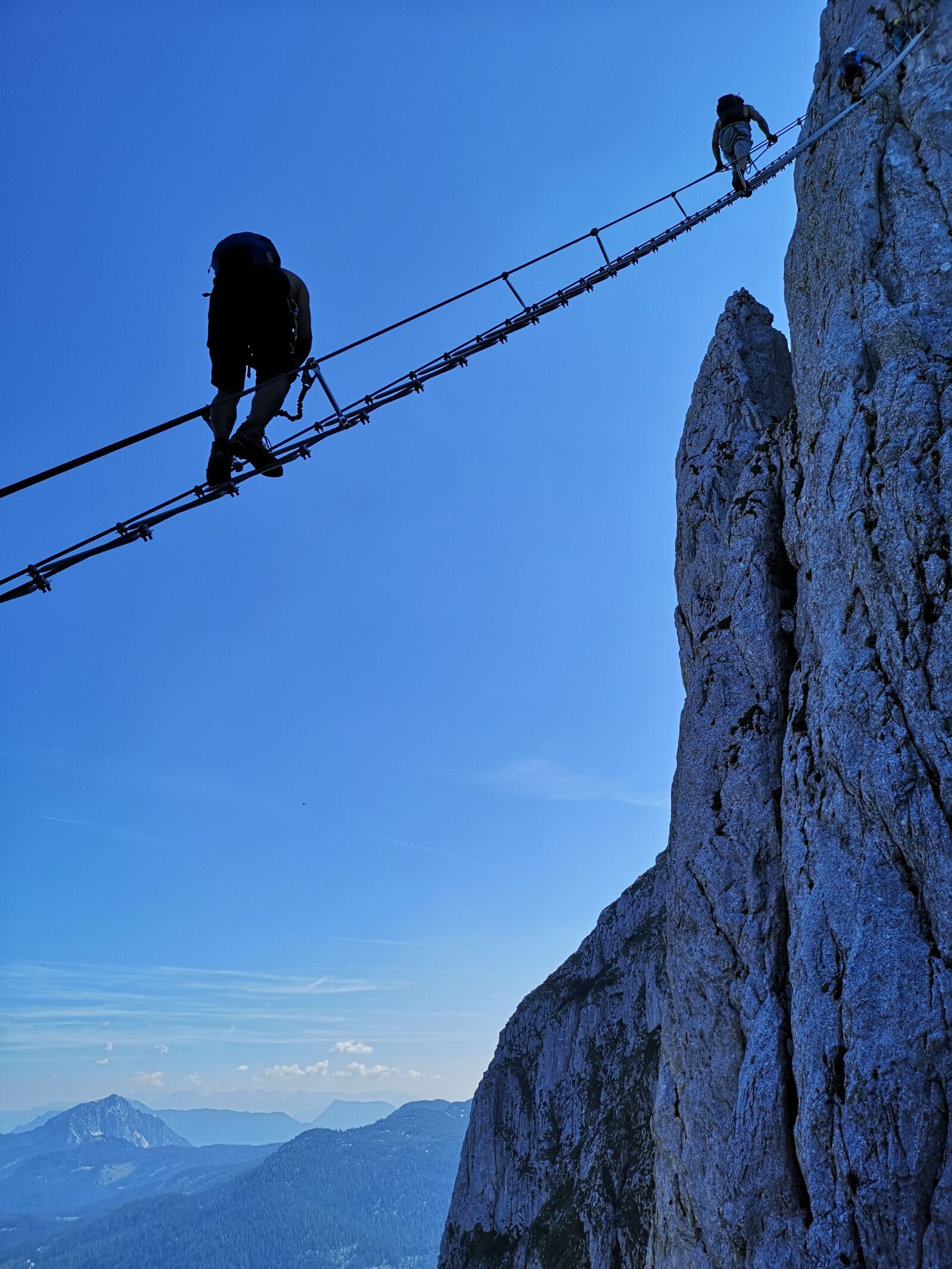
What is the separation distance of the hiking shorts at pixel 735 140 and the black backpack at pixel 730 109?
14 centimetres

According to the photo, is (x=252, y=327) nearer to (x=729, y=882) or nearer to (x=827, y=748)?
(x=827, y=748)

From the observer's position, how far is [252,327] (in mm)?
11523

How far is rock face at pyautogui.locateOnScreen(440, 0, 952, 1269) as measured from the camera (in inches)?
598

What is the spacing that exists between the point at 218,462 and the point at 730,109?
22.3 metres

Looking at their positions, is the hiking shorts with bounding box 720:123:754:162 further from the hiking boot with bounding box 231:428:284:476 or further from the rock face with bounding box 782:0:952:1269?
the hiking boot with bounding box 231:428:284:476

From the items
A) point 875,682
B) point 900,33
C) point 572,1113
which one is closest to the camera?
point 875,682

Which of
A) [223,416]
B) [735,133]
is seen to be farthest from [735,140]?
[223,416]

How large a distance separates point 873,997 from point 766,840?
5.61 metres

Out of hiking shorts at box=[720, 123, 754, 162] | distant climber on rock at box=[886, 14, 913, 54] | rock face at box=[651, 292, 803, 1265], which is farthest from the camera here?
hiking shorts at box=[720, 123, 754, 162]

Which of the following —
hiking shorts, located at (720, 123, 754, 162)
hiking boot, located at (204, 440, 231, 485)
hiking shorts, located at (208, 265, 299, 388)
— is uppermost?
hiking shorts, located at (720, 123, 754, 162)

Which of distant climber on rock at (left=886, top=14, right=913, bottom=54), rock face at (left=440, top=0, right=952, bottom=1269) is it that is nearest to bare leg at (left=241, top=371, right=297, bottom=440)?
rock face at (left=440, top=0, right=952, bottom=1269)

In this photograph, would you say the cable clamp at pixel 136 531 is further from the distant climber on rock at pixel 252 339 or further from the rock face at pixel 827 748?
the rock face at pixel 827 748

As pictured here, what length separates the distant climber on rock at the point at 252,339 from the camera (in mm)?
11266

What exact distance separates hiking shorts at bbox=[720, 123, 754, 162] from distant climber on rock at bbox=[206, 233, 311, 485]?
19.5 m
